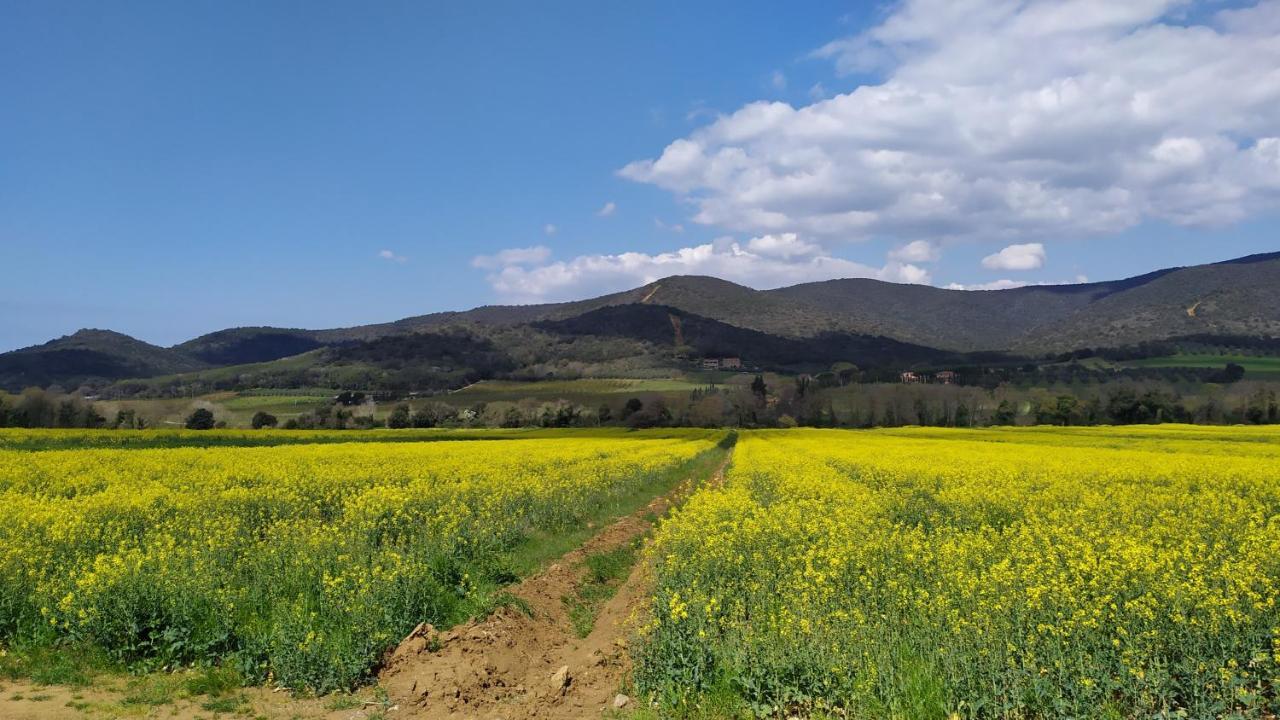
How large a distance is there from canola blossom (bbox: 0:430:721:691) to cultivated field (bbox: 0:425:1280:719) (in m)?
0.05

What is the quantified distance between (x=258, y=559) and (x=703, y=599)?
295 inches

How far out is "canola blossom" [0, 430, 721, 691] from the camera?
894 cm

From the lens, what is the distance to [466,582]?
11906 mm

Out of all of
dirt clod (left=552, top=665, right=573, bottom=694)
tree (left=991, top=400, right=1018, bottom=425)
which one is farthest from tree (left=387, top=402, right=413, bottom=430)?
dirt clod (left=552, top=665, right=573, bottom=694)

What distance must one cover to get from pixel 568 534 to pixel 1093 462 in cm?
1736

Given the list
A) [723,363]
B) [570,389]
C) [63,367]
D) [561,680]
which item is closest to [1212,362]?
[723,363]

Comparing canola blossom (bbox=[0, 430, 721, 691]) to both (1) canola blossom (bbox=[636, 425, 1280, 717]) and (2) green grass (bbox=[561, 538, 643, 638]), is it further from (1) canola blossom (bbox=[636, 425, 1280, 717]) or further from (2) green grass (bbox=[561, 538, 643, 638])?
(1) canola blossom (bbox=[636, 425, 1280, 717])

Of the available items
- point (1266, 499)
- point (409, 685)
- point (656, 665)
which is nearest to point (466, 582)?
point (409, 685)

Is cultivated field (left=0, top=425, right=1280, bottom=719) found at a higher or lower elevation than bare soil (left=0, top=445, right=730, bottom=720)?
higher

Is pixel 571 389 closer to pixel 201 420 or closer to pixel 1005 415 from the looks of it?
pixel 201 420

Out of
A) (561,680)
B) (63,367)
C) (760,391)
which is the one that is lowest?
(561,680)

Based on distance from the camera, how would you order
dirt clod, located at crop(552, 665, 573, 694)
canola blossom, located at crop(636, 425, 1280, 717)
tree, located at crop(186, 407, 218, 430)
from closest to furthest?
canola blossom, located at crop(636, 425, 1280, 717), dirt clod, located at crop(552, 665, 573, 694), tree, located at crop(186, 407, 218, 430)

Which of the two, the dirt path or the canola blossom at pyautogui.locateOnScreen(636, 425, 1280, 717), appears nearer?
the canola blossom at pyautogui.locateOnScreen(636, 425, 1280, 717)

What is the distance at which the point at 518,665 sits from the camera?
899cm
